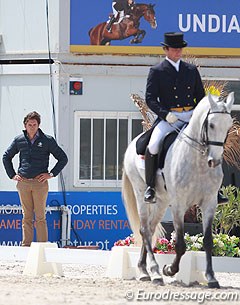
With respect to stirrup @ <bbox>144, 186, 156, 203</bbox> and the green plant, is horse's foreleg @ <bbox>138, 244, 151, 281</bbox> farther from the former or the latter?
the green plant

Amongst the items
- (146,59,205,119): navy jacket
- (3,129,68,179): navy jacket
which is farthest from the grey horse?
(3,129,68,179): navy jacket

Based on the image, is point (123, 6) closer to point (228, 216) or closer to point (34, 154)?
point (34, 154)

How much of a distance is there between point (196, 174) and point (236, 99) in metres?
6.80

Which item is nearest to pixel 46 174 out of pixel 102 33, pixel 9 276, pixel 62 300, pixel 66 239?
pixel 66 239

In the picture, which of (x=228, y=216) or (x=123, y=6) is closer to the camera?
(x=228, y=216)

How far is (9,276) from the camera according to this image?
11781 mm

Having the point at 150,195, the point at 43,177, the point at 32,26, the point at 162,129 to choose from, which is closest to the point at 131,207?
the point at 150,195

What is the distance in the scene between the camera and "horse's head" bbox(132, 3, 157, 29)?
17297 mm

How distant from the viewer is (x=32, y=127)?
1432 centimetres

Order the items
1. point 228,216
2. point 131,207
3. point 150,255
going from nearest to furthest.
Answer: point 150,255 → point 131,207 → point 228,216

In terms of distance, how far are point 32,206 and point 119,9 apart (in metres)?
4.46

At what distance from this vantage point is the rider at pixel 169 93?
11.4 meters

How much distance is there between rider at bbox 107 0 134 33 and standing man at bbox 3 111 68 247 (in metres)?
3.51

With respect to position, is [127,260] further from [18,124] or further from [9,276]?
[18,124]
